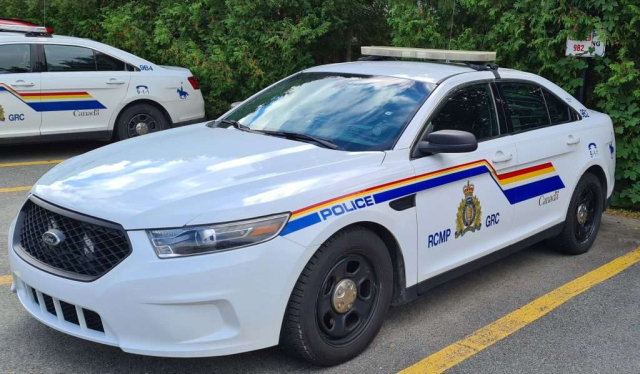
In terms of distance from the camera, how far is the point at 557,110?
5.34 meters

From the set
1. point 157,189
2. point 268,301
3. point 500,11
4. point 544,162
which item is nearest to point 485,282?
point 544,162

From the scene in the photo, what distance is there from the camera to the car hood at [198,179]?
3178 millimetres

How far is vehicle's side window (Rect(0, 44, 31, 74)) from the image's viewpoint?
810 centimetres

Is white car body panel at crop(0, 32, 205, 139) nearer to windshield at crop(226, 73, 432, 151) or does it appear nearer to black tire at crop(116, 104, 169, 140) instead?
black tire at crop(116, 104, 169, 140)

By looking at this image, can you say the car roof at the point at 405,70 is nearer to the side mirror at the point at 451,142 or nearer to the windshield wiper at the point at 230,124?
the side mirror at the point at 451,142

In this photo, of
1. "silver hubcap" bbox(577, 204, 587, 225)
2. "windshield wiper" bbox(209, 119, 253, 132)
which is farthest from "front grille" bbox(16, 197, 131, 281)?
"silver hubcap" bbox(577, 204, 587, 225)

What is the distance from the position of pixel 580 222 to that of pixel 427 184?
2.21 meters

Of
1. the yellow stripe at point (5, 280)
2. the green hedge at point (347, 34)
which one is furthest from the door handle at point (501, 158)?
the yellow stripe at point (5, 280)

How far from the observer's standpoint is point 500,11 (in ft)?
24.8

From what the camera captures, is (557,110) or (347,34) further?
(347,34)

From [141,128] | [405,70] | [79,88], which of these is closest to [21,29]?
[79,88]

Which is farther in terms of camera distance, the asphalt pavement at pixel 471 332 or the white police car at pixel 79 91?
the white police car at pixel 79 91

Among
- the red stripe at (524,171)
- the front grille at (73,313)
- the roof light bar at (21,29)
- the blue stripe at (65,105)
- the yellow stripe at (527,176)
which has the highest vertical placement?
the roof light bar at (21,29)

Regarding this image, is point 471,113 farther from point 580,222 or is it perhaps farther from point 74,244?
point 74,244
